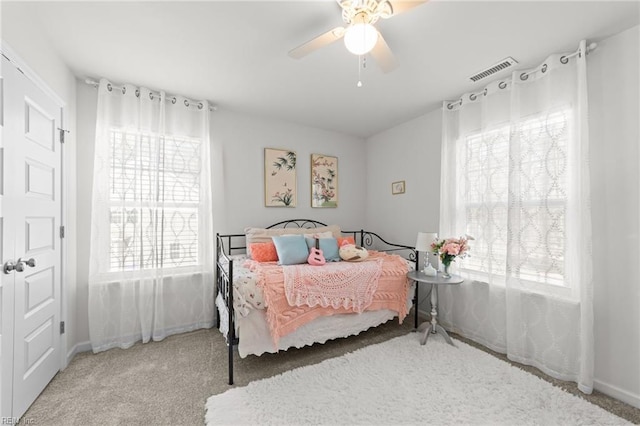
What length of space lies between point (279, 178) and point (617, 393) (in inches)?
138

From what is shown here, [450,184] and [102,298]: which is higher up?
[450,184]

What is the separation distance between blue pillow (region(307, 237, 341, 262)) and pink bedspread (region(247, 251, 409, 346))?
53 cm

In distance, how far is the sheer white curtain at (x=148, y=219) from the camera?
2.48 meters

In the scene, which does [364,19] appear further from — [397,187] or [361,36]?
[397,187]

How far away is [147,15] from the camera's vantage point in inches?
65.6

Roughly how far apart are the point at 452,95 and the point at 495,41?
34.2 inches

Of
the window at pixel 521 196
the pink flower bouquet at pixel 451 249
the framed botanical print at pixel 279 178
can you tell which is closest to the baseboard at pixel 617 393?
the window at pixel 521 196

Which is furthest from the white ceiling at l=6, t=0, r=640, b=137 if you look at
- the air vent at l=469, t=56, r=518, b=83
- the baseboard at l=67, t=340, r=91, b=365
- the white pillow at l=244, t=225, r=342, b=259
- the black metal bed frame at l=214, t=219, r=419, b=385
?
the baseboard at l=67, t=340, r=91, b=365

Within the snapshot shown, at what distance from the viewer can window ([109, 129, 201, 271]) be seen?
2.56 m

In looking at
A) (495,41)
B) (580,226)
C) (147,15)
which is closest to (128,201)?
(147,15)

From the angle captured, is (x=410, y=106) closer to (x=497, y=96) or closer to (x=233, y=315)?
(x=497, y=96)

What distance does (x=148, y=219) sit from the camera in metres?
2.66

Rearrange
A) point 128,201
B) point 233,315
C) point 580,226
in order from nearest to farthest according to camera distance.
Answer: point 580,226, point 233,315, point 128,201

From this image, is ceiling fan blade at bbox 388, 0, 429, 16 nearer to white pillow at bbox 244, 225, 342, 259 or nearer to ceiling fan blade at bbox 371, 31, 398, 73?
ceiling fan blade at bbox 371, 31, 398, 73
